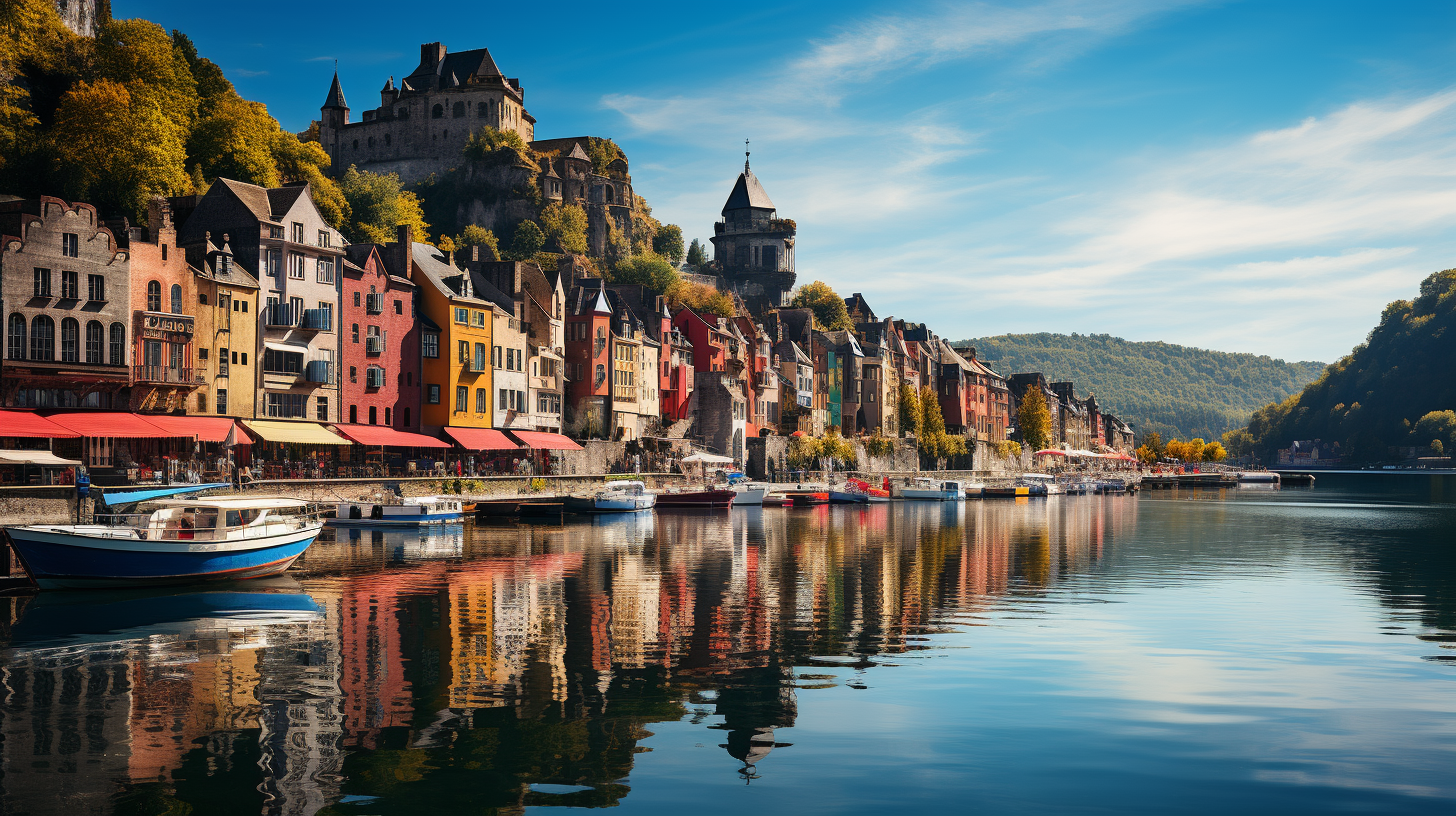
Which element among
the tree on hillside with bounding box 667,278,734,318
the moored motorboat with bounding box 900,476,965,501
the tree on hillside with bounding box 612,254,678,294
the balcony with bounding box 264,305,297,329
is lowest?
the moored motorboat with bounding box 900,476,965,501

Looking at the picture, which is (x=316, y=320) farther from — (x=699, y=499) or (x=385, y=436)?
(x=699, y=499)

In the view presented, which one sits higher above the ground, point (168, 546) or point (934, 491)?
point (168, 546)

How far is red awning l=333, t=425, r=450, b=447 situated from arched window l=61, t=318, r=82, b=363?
1708 centimetres

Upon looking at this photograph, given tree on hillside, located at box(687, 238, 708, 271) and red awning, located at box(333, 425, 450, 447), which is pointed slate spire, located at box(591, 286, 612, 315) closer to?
red awning, located at box(333, 425, 450, 447)

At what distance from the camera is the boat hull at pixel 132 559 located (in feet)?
112

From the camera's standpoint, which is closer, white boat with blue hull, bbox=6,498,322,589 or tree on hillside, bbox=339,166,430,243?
white boat with blue hull, bbox=6,498,322,589

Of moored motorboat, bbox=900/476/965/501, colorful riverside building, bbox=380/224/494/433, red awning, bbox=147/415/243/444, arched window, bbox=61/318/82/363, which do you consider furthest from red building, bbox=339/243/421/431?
moored motorboat, bbox=900/476/965/501

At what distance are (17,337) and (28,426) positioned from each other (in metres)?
5.87

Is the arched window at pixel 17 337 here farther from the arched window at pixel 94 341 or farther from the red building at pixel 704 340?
the red building at pixel 704 340

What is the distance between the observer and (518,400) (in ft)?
293

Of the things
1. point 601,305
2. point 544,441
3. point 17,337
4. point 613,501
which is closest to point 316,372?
point 17,337

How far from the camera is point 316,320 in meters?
72.1

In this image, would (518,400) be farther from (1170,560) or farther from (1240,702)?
(1240,702)

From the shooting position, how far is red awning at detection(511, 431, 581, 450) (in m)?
85.1
